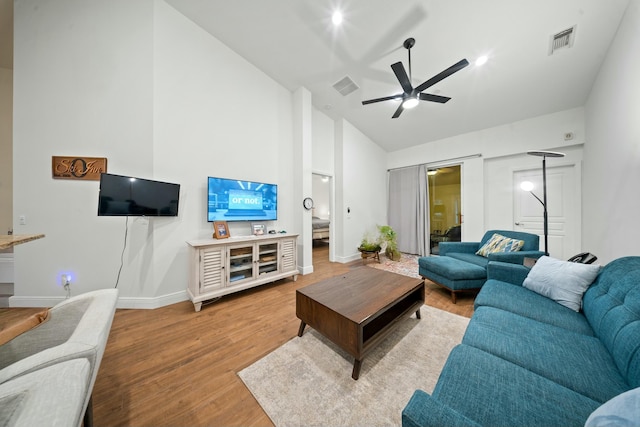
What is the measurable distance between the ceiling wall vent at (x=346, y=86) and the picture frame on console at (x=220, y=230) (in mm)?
2989

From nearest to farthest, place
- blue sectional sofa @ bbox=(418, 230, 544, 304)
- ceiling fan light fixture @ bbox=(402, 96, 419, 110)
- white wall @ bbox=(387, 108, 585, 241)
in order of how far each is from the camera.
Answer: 1. blue sectional sofa @ bbox=(418, 230, 544, 304)
2. ceiling fan light fixture @ bbox=(402, 96, 419, 110)
3. white wall @ bbox=(387, 108, 585, 241)

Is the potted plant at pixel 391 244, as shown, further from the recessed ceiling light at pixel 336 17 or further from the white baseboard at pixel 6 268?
the white baseboard at pixel 6 268

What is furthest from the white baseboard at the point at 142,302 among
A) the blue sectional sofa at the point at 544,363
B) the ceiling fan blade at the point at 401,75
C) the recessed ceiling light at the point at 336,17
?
the recessed ceiling light at the point at 336,17

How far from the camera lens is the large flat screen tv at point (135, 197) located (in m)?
1.95

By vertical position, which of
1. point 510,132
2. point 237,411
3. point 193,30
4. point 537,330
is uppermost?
point 193,30

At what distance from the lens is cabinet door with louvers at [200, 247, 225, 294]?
2.32 meters

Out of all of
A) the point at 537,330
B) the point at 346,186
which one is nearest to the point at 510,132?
the point at 346,186

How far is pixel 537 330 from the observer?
3.97 feet

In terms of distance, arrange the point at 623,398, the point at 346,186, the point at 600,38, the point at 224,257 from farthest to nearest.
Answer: the point at 346,186, the point at 224,257, the point at 600,38, the point at 623,398

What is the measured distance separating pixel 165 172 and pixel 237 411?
8.23ft

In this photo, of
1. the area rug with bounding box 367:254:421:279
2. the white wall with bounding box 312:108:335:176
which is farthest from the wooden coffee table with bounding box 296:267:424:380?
the white wall with bounding box 312:108:335:176

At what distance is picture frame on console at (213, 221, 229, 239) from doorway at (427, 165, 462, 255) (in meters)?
4.58

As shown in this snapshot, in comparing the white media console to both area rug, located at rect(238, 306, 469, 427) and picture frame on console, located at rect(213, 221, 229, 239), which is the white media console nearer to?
picture frame on console, located at rect(213, 221, 229, 239)

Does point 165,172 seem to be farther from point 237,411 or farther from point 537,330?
point 537,330
